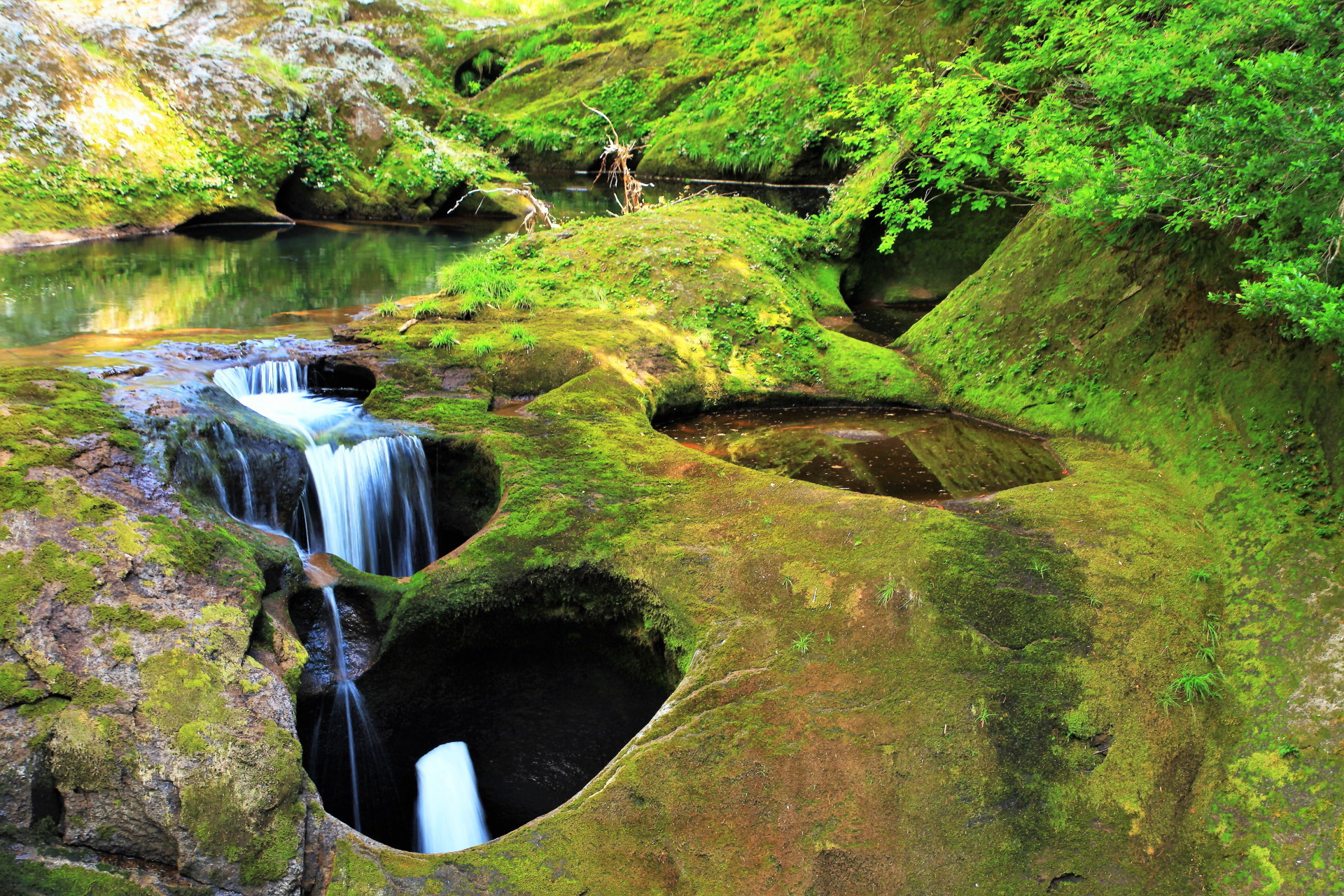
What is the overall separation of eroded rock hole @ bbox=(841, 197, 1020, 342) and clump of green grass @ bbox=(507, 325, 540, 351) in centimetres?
597

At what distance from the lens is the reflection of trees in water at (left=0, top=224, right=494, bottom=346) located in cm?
1120

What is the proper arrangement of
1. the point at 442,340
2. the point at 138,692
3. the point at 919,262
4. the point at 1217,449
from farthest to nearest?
1. the point at 919,262
2. the point at 442,340
3. the point at 1217,449
4. the point at 138,692

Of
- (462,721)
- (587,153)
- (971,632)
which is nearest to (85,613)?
(462,721)

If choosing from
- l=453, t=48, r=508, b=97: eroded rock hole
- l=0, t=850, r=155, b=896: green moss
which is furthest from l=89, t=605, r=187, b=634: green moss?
l=453, t=48, r=508, b=97: eroded rock hole

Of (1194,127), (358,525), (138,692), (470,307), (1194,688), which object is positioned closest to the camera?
(138,692)

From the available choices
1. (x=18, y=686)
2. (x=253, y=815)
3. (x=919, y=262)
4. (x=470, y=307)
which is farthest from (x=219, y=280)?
(x=253, y=815)

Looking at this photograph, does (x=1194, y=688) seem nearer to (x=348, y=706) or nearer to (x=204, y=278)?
(x=348, y=706)

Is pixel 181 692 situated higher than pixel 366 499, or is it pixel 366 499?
pixel 366 499

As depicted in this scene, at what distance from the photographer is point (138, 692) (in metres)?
3.96

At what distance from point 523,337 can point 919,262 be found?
26.9 ft

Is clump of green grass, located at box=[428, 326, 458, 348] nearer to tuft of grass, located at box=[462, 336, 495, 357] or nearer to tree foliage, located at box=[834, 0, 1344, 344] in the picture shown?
tuft of grass, located at box=[462, 336, 495, 357]

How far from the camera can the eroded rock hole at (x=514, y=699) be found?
5473 millimetres

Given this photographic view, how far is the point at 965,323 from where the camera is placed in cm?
1034

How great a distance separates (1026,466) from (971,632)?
349cm
